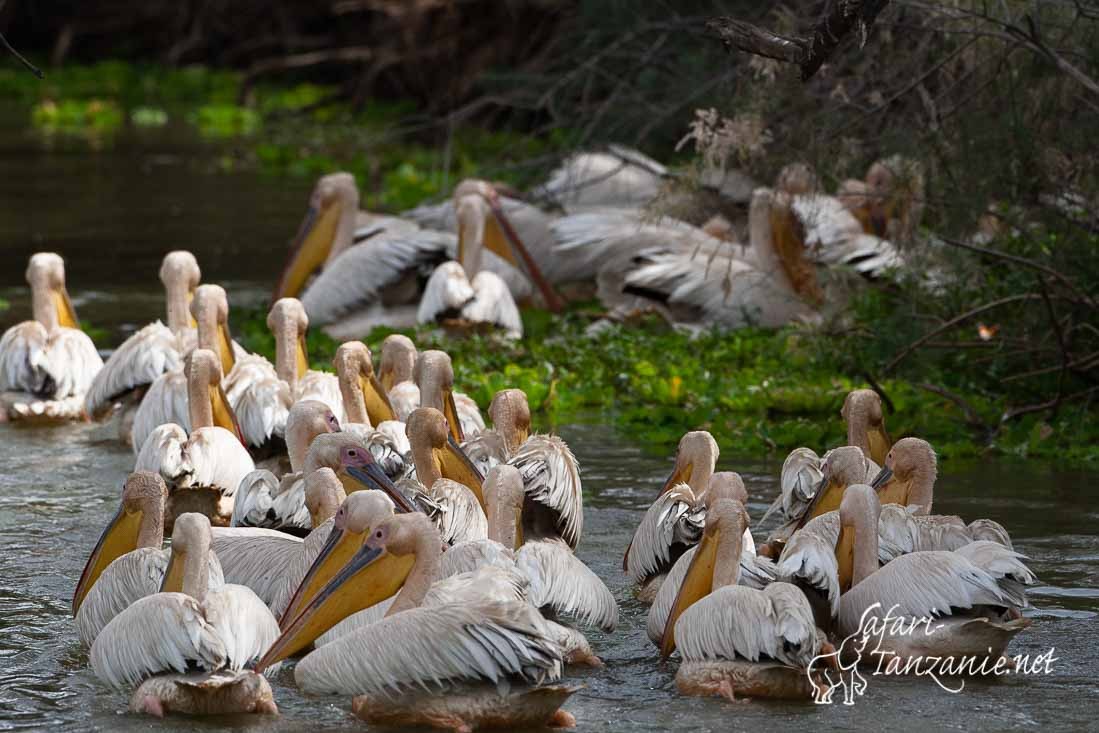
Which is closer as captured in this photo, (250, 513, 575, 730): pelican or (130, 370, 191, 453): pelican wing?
(250, 513, 575, 730): pelican

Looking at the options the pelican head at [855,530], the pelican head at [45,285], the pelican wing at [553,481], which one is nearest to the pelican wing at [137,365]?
the pelican head at [45,285]

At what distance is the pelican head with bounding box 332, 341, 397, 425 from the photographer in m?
6.22

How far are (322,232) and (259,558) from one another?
17.1ft

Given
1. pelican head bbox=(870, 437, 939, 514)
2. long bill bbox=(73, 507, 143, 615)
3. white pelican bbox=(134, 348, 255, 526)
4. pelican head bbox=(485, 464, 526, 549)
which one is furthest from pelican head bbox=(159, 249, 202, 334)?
pelican head bbox=(870, 437, 939, 514)

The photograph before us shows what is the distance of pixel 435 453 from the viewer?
17.6 feet

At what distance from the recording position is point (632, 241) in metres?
9.60

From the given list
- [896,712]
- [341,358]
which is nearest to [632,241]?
[341,358]

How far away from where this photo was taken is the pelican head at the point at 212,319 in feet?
23.3

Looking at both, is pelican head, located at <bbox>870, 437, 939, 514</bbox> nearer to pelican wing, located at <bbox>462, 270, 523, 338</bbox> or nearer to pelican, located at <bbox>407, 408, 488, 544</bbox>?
pelican, located at <bbox>407, 408, 488, 544</bbox>

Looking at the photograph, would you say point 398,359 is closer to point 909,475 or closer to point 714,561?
point 909,475

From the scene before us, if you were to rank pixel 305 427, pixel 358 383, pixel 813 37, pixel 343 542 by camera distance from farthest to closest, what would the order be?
pixel 358 383
pixel 305 427
pixel 813 37
pixel 343 542

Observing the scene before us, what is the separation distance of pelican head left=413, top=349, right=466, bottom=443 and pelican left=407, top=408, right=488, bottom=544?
1.96 ft

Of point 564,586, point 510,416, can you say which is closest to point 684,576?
point 564,586

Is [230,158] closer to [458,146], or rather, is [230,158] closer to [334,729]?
[458,146]
